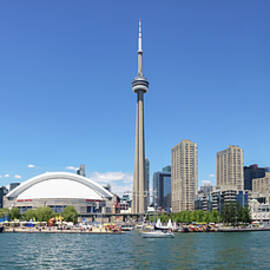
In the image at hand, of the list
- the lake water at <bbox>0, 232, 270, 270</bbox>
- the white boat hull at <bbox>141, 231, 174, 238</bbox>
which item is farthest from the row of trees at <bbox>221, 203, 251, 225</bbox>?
the lake water at <bbox>0, 232, 270, 270</bbox>

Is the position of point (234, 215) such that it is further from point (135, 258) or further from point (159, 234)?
point (135, 258)

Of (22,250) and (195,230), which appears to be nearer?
(22,250)

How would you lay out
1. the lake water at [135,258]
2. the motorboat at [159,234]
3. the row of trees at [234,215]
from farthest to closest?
the row of trees at [234,215] < the motorboat at [159,234] < the lake water at [135,258]

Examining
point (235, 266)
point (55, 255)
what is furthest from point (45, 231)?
point (235, 266)

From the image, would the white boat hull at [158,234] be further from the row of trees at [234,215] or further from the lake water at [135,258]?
the row of trees at [234,215]

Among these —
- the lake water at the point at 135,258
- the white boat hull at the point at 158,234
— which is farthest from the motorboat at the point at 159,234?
the lake water at the point at 135,258

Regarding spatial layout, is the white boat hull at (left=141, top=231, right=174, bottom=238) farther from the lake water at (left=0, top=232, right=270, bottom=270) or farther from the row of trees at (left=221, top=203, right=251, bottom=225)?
the row of trees at (left=221, top=203, right=251, bottom=225)

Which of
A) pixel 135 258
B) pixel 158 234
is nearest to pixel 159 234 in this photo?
pixel 158 234

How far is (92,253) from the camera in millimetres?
78438

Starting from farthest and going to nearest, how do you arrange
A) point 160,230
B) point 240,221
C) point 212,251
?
point 240,221 → point 160,230 → point 212,251

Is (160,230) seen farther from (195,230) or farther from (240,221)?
(240,221)

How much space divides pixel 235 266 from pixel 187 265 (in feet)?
23.2

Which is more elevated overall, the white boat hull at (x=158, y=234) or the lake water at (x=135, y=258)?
the lake water at (x=135, y=258)

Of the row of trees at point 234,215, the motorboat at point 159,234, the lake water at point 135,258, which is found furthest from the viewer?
the row of trees at point 234,215
